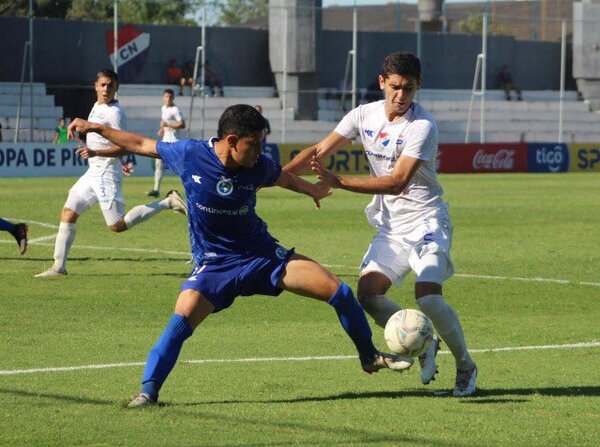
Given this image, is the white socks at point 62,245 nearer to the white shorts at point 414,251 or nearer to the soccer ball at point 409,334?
the white shorts at point 414,251

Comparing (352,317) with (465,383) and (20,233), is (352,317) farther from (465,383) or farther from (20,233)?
(20,233)

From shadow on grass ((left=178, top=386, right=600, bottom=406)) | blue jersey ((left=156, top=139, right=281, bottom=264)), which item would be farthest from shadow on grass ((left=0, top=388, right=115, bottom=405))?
blue jersey ((left=156, top=139, right=281, bottom=264))

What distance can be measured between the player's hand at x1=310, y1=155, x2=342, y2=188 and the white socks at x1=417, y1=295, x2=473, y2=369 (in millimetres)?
920

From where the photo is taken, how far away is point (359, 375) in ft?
28.7

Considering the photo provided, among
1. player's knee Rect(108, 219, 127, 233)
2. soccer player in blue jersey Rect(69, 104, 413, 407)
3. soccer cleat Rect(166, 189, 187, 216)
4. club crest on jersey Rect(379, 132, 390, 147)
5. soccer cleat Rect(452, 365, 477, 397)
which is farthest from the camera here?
soccer cleat Rect(166, 189, 187, 216)

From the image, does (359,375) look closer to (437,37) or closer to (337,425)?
(337,425)

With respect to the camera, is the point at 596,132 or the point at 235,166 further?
the point at 596,132

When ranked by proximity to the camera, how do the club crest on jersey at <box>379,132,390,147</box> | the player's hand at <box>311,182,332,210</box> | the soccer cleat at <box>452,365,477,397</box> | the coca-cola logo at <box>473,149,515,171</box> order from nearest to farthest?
the soccer cleat at <box>452,365,477,397</box>
the player's hand at <box>311,182,332,210</box>
the club crest on jersey at <box>379,132,390,147</box>
the coca-cola logo at <box>473,149,515,171</box>

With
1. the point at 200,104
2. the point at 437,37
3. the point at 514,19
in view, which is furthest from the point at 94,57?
the point at 514,19

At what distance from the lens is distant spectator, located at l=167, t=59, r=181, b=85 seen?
46.6 m

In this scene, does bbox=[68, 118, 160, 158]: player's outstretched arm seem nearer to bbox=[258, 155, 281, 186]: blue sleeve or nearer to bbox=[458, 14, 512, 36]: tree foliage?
bbox=[258, 155, 281, 186]: blue sleeve

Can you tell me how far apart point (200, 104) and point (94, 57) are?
4.01m

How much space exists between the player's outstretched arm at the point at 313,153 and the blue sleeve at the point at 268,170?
591mm

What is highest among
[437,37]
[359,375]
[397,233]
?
[437,37]
